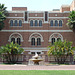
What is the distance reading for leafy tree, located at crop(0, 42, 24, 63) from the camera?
114 feet

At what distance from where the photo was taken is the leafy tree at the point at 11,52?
34.8 metres

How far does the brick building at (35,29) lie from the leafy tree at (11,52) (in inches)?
289

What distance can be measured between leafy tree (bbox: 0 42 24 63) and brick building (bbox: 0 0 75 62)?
24.1 ft

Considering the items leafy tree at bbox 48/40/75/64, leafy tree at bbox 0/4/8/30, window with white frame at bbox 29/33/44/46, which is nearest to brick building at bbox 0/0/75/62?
window with white frame at bbox 29/33/44/46

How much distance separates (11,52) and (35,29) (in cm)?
1093

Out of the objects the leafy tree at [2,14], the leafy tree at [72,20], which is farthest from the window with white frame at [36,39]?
the leafy tree at [72,20]

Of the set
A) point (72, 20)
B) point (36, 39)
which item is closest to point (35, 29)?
point (36, 39)

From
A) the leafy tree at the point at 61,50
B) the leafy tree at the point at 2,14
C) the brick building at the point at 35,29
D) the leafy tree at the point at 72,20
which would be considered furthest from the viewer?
the brick building at the point at 35,29

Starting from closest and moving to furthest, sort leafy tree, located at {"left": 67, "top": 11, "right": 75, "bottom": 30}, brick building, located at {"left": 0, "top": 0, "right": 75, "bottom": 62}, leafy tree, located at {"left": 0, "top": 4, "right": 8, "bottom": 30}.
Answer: leafy tree, located at {"left": 67, "top": 11, "right": 75, "bottom": 30} < leafy tree, located at {"left": 0, "top": 4, "right": 8, "bottom": 30} < brick building, located at {"left": 0, "top": 0, "right": 75, "bottom": 62}

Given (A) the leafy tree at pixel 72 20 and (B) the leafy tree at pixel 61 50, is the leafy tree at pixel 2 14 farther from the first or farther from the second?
(A) the leafy tree at pixel 72 20

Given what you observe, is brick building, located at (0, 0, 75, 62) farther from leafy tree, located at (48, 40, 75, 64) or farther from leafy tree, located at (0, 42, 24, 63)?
leafy tree, located at (48, 40, 75, 64)

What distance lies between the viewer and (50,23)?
148ft

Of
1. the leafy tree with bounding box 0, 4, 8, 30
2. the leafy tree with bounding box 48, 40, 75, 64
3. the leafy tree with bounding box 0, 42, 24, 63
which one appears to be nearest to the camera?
the leafy tree with bounding box 0, 42, 24, 63

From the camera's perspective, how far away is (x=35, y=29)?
147 feet
